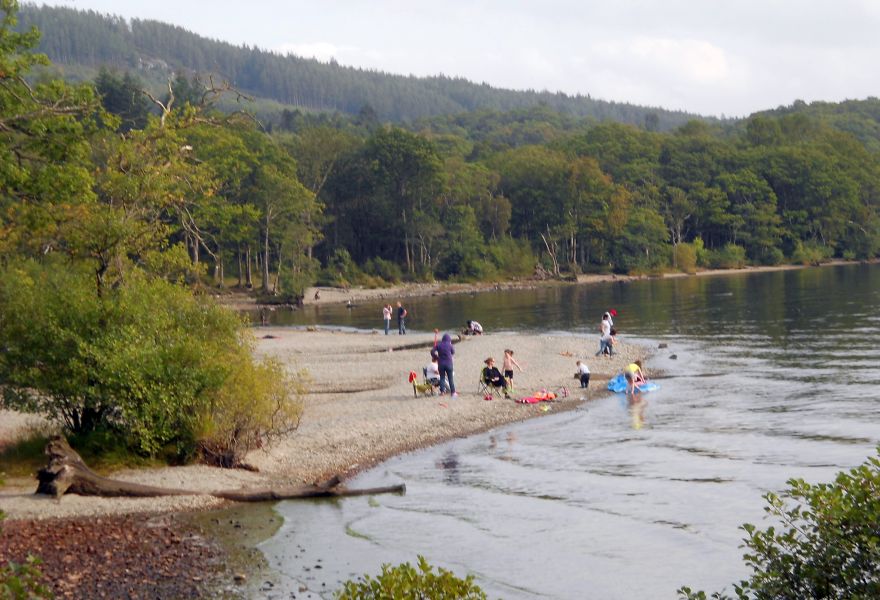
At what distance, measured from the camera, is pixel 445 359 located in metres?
31.6

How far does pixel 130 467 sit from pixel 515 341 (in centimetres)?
3128

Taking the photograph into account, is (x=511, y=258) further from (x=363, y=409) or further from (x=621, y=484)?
(x=621, y=484)

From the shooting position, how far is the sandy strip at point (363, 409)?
19.0 m

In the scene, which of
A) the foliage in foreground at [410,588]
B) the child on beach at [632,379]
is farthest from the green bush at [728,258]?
the foliage in foreground at [410,588]

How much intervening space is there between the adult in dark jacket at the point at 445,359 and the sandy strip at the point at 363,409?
0.54 metres

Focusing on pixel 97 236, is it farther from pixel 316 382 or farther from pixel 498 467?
pixel 316 382

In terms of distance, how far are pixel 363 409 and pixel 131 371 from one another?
1124 cm

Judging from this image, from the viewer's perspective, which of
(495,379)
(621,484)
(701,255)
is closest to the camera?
(621,484)

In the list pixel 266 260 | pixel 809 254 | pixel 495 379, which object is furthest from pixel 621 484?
pixel 809 254

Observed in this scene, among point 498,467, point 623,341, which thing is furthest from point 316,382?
point 623,341

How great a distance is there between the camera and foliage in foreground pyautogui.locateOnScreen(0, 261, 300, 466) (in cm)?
2006

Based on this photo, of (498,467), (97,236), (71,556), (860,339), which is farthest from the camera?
(860,339)

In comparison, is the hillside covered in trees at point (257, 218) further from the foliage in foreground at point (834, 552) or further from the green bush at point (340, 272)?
the foliage in foreground at point (834, 552)

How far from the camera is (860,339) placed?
47656mm
